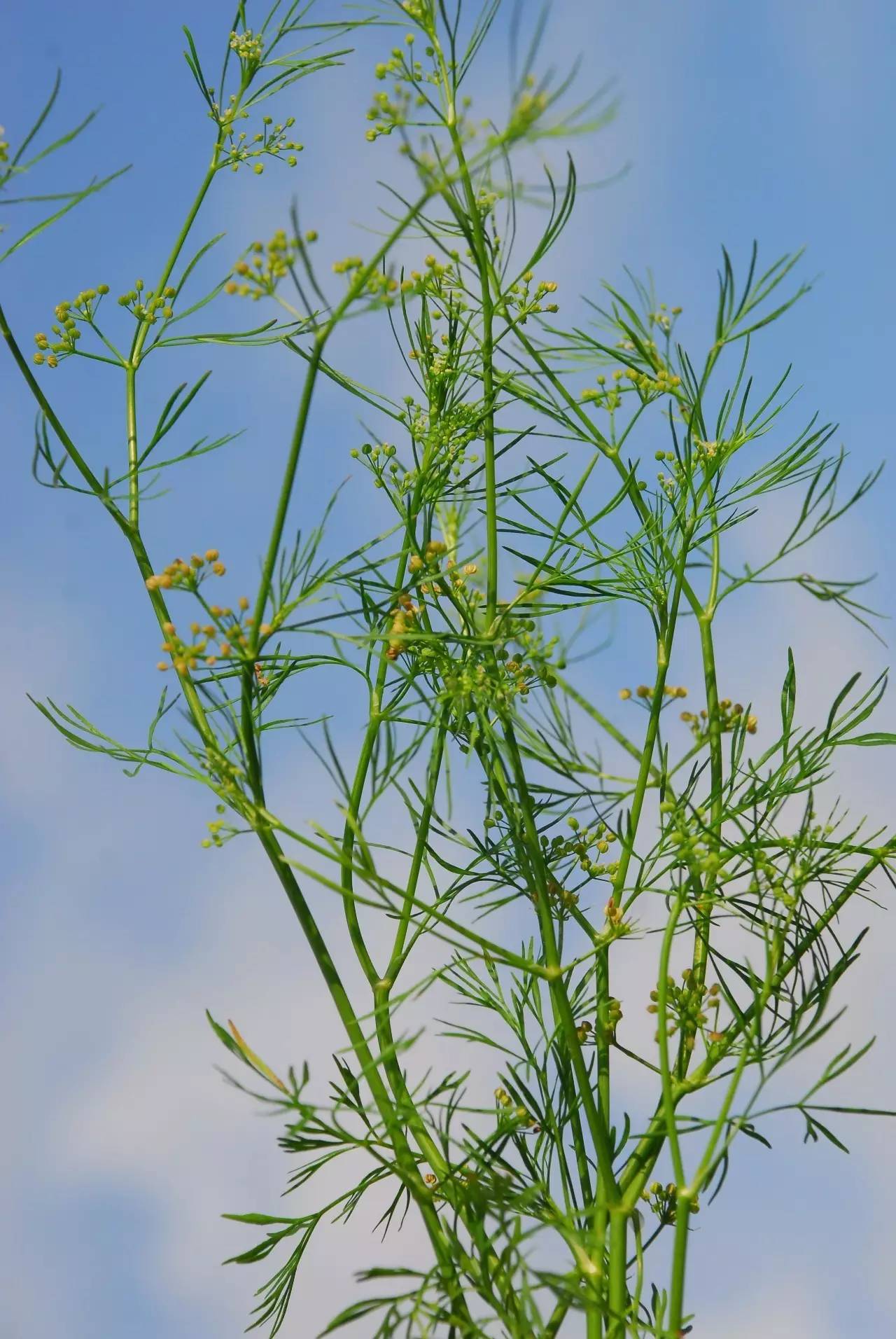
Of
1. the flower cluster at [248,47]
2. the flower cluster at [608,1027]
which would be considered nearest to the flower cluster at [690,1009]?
the flower cluster at [608,1027]

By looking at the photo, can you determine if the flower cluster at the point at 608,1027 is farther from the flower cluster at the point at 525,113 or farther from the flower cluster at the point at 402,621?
the flower cluster at the point at 525,113

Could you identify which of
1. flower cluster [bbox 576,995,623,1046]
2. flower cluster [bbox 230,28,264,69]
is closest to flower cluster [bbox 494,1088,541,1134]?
flower cluster [bbox 576,995,623,1046]

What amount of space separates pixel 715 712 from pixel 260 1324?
714 millimetres

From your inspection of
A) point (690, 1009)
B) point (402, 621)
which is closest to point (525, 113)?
point (402, 621)

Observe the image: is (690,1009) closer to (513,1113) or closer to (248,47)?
(513,1113)

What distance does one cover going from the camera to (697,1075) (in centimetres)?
126

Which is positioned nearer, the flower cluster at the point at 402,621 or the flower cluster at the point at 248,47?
the flower cluster at the point at 402,621

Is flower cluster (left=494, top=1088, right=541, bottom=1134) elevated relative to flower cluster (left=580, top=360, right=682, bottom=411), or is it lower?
lower

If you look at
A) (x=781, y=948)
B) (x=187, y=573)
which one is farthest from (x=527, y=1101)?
(x=187, y=573)

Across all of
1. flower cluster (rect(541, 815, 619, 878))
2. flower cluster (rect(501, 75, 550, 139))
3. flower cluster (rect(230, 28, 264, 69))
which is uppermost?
flower cluster (rect(230, 28, 264, 69))

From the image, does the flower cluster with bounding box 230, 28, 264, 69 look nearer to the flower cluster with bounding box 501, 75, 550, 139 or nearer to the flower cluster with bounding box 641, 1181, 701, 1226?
the flower cluster with bounding box 501, 75, 550, 139

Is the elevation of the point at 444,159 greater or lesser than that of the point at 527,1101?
greater

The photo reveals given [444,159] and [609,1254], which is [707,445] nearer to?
[444,159]

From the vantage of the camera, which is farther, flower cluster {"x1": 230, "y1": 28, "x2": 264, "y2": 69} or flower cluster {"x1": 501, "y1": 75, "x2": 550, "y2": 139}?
flower cluster {"x1": 230, "y1": 28, "x2": 264, "y2": 69}
